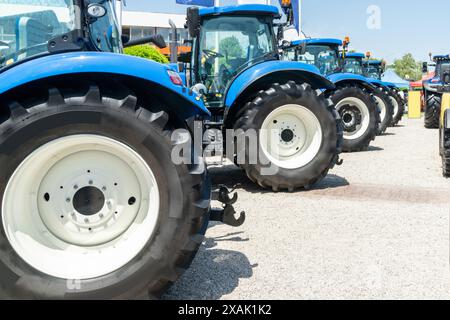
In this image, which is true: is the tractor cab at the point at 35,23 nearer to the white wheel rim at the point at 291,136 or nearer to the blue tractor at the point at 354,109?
the white wheel rim at the point at 291,136

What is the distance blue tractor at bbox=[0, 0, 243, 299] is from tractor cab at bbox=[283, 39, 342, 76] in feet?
26.1

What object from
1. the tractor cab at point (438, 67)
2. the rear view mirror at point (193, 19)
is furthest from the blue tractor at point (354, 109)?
the tractor cab at point (438, 67)

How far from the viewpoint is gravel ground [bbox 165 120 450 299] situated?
109 inches

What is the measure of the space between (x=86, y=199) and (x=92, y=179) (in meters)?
0.11

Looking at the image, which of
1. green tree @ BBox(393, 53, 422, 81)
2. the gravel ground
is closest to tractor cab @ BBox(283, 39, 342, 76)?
the gravel ground

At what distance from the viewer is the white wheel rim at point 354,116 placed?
8.86m

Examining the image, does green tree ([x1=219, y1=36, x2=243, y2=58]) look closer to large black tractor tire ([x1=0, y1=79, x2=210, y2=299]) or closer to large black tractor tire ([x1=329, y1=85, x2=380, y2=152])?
large black tractor tire ([x1=329, y1=85, x2=380, y2=152])

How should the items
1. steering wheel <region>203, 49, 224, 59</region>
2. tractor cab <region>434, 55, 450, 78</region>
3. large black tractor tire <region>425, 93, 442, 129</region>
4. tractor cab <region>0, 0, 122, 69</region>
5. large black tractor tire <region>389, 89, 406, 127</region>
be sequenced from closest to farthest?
tractor cab <region>0, 0, 122, 69</region>
steering wheel <region>203, 49, 224, 59</region>
large black tractor tire <region>425, 93, 442, 129</region>
large black tractor tire <region>389, 89, 406, 127</region>
tractor cab <region>434, 55, 450, 78</region>

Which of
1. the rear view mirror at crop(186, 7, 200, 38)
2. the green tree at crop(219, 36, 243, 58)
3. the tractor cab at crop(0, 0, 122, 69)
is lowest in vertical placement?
the tractor cab at crop(0, 0, 122, 69)

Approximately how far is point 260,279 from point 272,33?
424 cm

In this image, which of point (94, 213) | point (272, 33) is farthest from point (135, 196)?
point (272, 33)

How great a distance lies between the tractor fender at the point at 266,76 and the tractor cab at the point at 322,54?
165 inches

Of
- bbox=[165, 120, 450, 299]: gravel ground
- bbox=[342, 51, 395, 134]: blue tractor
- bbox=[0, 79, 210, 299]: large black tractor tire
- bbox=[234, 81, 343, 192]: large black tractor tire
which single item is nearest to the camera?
bbox=[0, 79, 210, 299]: large black tractor tire

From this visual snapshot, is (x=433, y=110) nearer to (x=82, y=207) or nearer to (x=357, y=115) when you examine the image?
(x=357, y=115)
